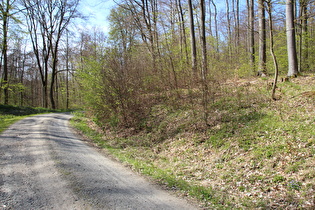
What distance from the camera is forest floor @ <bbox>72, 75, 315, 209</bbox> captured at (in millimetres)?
4251

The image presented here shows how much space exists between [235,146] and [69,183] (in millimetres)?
4886

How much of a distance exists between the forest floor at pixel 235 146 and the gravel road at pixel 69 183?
2.19 ft

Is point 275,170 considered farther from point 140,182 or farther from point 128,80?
point 128,80

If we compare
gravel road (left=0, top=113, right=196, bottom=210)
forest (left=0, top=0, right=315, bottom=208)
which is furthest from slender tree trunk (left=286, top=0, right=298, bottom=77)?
gravel road (left=0, top=113, right=196, bottom=210)

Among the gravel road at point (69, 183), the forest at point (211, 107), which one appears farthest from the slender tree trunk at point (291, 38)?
the gravel road at point (69, 183)

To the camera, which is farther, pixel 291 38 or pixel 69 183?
pixel 291 38

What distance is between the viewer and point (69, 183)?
4.54m

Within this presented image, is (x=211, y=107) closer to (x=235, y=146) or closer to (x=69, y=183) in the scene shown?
(x=235, y=146)

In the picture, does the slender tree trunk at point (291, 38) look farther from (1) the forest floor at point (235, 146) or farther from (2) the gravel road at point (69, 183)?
(2) the gravel road at point (69, 183)

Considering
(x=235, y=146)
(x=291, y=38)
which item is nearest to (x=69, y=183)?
(x=235, y=146)

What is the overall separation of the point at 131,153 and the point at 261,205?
5.07 m

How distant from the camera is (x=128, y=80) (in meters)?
10.8

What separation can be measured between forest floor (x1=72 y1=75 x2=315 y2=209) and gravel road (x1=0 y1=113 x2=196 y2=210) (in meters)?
0.67

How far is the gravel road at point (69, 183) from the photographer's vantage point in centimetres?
381
